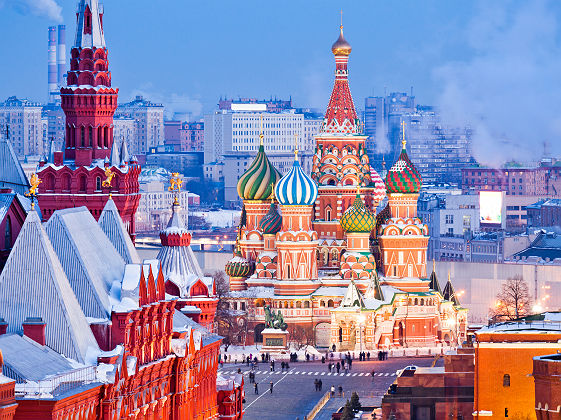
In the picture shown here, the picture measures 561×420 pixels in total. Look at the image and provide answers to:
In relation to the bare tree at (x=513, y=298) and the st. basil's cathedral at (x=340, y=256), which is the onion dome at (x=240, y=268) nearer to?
the st. basil's cathedral at (x=340, y=256)

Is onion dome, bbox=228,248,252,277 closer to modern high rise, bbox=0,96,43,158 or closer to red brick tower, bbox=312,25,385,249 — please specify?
red brick tower, bbox=312,25,385,249

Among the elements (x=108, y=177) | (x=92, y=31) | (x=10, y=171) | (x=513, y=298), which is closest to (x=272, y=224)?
(x=513, y=298)

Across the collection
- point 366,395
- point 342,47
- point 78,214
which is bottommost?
point 366,395

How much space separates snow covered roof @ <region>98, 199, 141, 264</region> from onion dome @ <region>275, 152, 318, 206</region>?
3980 cm

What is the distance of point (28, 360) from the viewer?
124 feet

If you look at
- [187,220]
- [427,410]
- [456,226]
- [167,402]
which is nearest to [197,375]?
[167,402]

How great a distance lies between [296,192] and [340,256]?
4543 mm

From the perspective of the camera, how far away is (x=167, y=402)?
4634 centimetres

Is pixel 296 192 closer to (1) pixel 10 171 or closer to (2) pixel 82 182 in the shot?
(2) pixel 82 182

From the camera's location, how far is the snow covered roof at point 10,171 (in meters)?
51.5

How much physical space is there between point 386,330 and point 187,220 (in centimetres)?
8988

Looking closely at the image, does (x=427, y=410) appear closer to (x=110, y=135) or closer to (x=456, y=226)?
(x=110, y=135)

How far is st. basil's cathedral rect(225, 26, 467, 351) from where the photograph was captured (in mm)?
88062

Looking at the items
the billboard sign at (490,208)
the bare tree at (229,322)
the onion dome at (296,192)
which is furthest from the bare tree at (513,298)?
the billboard sign at (490,208)
